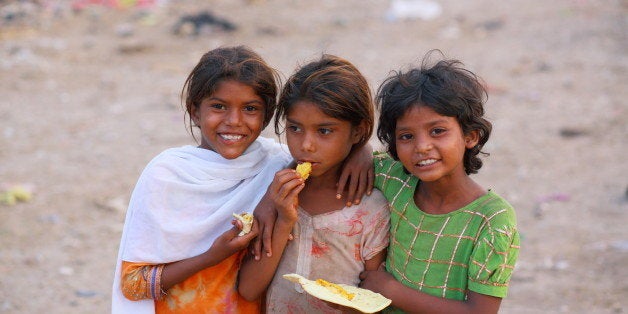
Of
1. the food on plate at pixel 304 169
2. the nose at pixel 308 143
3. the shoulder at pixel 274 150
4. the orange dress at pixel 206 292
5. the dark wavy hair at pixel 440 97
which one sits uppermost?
the dark wavy hair at pixel 440 97

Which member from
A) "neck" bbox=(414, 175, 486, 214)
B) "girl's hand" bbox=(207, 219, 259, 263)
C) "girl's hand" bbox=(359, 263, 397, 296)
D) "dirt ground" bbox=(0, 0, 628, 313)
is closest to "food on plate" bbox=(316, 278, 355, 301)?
"girl's hand" bbox=(359, 263, 397, 296)

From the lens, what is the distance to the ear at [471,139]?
256 cm

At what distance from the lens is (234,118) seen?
2.64 m

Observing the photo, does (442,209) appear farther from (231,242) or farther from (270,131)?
(270,131)

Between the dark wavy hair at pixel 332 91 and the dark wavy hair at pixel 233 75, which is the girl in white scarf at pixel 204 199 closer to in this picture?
the dark wavy hair at pixel 233 75

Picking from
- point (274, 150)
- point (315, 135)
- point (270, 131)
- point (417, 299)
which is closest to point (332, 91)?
point (315, 135)

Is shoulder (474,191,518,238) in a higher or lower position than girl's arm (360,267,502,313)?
higher

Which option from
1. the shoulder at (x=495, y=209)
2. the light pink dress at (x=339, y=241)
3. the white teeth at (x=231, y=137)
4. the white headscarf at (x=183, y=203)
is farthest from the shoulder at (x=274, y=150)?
the shoulder at (x=495, y=209)

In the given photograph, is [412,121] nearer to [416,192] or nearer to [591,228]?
[416,192]

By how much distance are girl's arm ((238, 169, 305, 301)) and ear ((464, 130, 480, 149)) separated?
1.93ft

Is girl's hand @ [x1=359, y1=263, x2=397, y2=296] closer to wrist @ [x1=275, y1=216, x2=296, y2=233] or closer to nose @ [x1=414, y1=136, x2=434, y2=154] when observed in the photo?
wrist @ [x1=275, y1=216, x2=296, y2=233]

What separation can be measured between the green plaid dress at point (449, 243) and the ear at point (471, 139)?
0.19 metres

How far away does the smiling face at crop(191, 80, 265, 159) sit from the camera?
8.71ft

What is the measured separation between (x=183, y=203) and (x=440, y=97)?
39.3 inches
